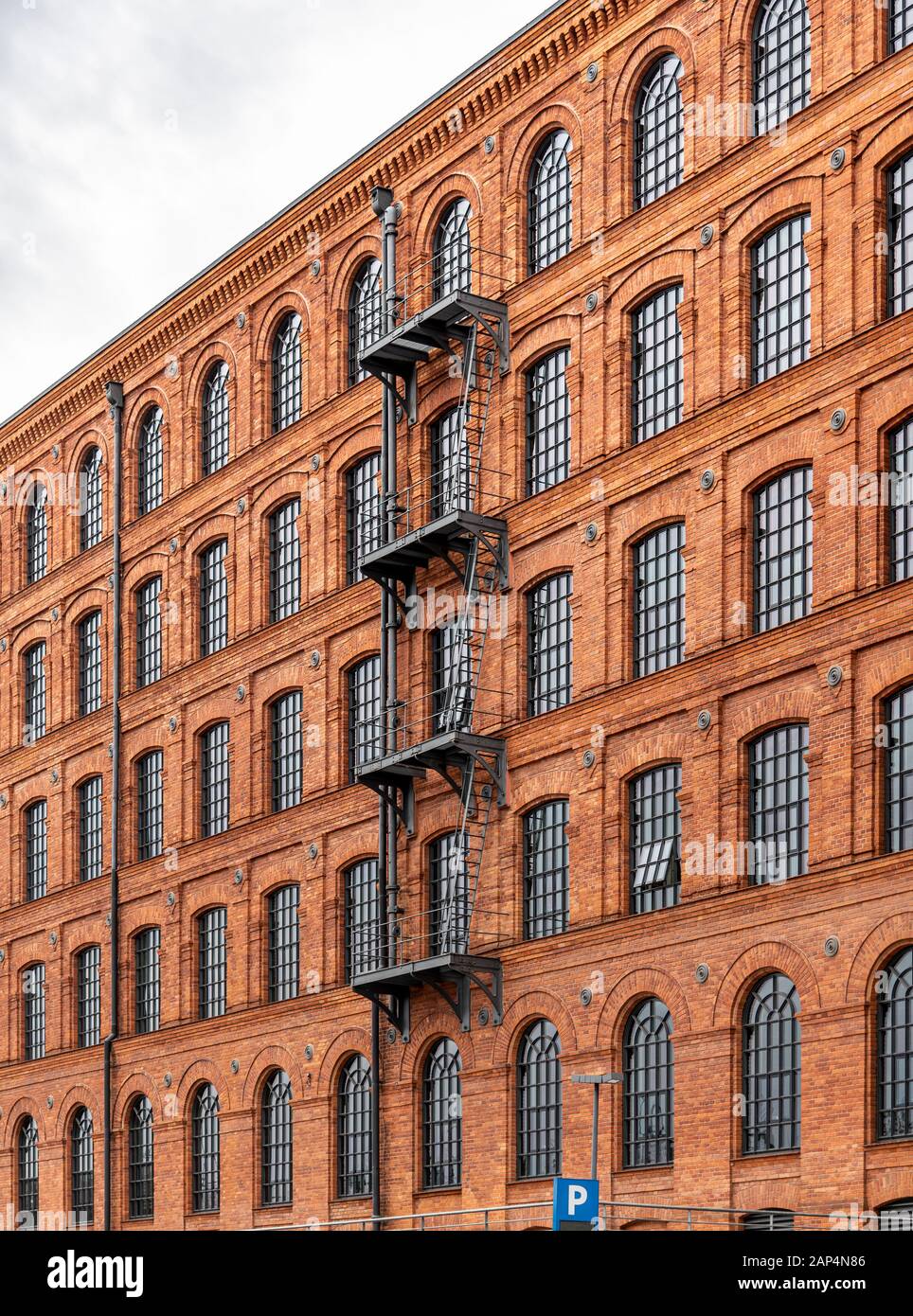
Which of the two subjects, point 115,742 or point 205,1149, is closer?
point 205,1149

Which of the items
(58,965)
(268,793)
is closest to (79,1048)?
(58,965)

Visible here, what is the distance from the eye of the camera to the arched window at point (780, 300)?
102 feet

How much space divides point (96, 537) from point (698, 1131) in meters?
25.4

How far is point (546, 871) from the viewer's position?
114 ft

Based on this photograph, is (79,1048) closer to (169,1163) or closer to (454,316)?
(169,1163)

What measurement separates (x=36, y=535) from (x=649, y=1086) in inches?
1076

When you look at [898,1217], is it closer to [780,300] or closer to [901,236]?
[901,236]

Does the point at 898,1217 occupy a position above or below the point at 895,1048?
below

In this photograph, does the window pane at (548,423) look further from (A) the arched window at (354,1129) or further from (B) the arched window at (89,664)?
(B) the arched window at (89,664)

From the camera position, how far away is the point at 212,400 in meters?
46.7

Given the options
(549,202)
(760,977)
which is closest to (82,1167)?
(760,977)

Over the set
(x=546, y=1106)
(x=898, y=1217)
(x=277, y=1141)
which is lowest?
(x=277, y=1141)

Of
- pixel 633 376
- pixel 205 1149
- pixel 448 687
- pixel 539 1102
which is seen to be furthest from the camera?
pixel 205 1149

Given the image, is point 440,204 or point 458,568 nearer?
point 458,568
